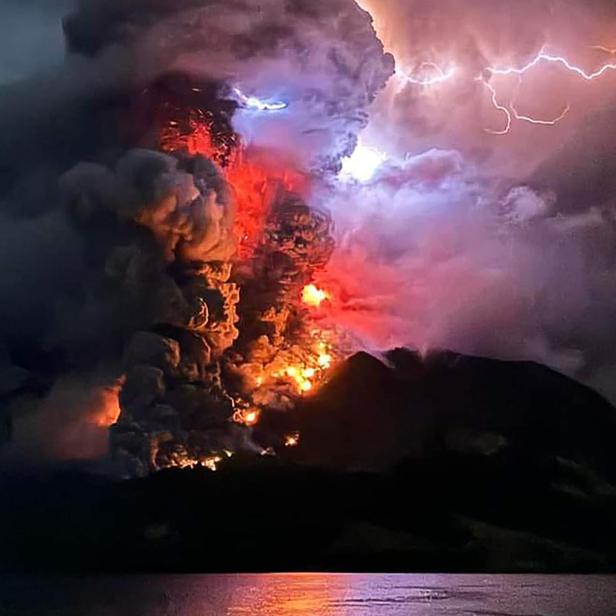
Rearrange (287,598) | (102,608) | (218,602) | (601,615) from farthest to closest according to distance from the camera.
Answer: (287,598) < (218,602) < (102,608) < (601,615)

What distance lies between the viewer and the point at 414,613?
5502 inches

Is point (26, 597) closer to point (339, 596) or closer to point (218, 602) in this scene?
point (218, 602)

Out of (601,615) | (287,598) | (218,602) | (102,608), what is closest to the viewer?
(601,615)

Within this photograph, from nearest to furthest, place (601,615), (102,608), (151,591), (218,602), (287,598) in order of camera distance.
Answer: (601,615)
(102,608)
(218,602)
(287,598)
(151,591)

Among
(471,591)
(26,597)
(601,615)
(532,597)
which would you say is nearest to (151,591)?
(26,597)

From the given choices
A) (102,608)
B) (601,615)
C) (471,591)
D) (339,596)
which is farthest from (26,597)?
(601,615)

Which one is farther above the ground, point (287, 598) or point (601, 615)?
point (287, 598)

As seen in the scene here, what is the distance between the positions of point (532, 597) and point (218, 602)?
173 ft

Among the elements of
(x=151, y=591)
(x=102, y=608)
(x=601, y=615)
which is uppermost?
(x=151, y=591)

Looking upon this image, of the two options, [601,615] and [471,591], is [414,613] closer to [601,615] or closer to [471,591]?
[601,615]

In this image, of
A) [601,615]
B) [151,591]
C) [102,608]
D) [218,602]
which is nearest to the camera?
[601,615]

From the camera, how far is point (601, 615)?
131875 mm

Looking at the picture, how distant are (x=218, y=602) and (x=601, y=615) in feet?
209

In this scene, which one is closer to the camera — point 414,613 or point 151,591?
point 414,613
